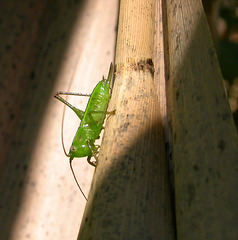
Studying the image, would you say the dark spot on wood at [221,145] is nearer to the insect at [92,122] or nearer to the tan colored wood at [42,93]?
the insect at [92,122]

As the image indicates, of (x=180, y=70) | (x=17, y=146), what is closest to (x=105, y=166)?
(x=180, y=70)

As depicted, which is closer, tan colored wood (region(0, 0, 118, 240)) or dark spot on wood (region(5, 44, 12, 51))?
tan colored wood (region(0, 0, 118, 240))

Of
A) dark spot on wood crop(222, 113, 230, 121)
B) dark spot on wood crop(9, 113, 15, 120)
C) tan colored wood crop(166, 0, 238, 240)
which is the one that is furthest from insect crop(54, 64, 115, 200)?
dark spot on wood crop(9, 113, 15, 120)

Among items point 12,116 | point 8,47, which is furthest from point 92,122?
point 8,47

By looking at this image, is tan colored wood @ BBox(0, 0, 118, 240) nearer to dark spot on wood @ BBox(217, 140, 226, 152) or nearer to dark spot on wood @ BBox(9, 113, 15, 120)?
dark spot on wood @ BBox(9, 113, 15, 120)

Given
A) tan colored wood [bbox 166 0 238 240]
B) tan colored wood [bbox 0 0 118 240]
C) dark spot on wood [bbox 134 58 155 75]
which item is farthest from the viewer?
tan colored wood [bbox 0 0 118 240]
